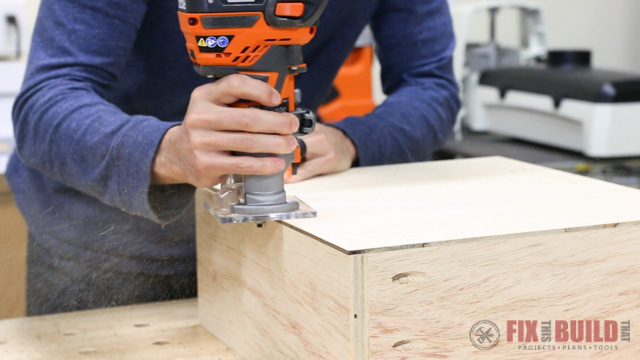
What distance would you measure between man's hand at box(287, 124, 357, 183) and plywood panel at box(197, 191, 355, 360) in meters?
0.13

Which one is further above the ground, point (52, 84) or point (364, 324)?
point (52, 84)

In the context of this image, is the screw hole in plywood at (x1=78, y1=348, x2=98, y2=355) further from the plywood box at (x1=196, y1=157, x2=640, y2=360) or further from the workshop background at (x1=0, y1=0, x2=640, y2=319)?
the workshop background at (x1=0, y1=0, x2=640, y2=319)

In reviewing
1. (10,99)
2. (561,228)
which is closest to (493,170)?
(561,228)

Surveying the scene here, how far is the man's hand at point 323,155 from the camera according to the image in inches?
38.1

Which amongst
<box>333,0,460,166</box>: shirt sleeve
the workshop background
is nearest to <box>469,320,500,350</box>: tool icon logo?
<box>333,0,460,166</box>: shirt sleeve

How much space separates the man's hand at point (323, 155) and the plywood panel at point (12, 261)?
352 mm

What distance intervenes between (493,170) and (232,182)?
376mm

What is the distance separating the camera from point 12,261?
3.25ft

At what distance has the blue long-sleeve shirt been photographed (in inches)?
35.4

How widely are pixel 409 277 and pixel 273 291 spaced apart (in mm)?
173

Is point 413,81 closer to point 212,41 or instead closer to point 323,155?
point 323,155

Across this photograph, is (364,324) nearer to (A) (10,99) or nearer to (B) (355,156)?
(B) (355,156)

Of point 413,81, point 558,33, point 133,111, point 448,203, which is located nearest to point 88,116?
point 133,111

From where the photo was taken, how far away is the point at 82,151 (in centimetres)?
90
